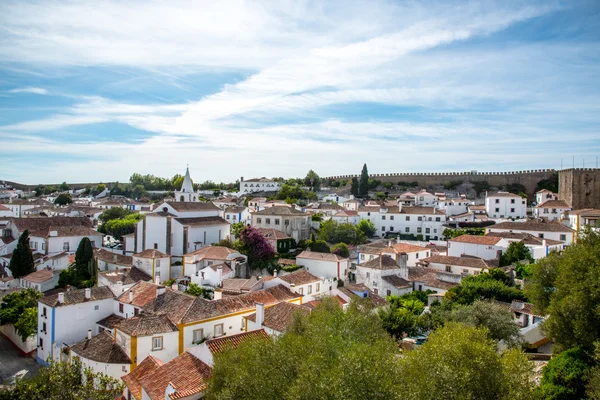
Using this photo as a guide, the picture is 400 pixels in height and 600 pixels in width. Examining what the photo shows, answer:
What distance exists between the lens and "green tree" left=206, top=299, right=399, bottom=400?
8.92 m

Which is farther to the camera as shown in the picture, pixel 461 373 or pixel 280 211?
pixel 280 211

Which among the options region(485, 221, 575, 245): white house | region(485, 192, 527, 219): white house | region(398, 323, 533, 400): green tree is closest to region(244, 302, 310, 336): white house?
region(398, 323, 533, 400): green tree

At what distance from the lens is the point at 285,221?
130 feet

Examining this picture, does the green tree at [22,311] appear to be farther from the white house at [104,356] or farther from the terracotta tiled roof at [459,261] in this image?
the terracotta tiled roof at [459,261]

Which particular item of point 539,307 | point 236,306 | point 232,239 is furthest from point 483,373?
point 232,239

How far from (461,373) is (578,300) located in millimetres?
7476

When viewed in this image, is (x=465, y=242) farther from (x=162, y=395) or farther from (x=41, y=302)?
(x=41, y=302)

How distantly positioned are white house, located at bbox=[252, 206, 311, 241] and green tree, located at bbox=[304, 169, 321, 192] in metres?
37.5

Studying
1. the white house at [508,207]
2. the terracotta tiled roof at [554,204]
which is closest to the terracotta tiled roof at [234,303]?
the white house at [508,207]

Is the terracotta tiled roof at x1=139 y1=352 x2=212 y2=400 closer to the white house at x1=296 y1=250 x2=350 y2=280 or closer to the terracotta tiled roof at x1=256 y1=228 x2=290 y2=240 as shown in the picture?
the white house at x1=296 y1=250 x2=350 y2=280

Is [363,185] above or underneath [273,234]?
above

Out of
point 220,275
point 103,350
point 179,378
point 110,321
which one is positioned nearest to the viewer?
point 179,378

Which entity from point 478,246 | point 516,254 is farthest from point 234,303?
point 516,254

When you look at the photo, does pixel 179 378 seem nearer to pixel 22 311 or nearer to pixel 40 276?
pixel 22 311
